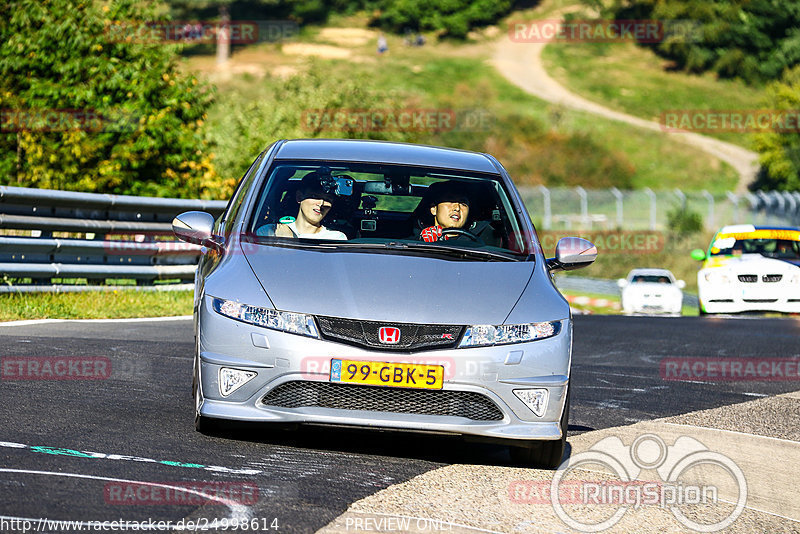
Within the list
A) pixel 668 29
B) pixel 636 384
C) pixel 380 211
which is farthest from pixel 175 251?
pixel 668 29

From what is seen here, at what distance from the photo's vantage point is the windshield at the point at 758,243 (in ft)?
71.1

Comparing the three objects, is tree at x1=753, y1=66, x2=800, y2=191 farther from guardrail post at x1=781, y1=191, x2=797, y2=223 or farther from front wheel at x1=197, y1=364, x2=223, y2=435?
front wheel at x1=197, y1=364, x2=223, y2=435

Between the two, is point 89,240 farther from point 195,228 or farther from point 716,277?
point 716,277

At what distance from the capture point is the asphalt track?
5113 mm

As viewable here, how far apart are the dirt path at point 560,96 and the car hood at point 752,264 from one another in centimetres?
5109

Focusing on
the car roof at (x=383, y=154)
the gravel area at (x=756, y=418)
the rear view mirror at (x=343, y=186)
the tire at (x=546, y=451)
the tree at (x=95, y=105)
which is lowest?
the tree at (x=95, y=105)

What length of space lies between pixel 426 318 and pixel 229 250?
1.29 meters

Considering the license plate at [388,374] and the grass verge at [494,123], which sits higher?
the license plate at [388,374]

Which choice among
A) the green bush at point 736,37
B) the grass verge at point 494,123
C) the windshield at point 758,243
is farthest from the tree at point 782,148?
the windshield at point 758,243

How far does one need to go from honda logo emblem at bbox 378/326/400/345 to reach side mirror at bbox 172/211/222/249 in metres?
1.53

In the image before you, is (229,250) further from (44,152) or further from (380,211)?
(44,152)

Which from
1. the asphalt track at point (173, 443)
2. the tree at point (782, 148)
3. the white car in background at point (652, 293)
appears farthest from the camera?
the tree at point (782, 148)

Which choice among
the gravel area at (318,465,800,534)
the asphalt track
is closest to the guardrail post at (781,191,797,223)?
the asphalt track

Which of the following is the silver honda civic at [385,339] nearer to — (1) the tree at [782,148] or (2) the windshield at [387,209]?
(2) the windshield at [387,209]
